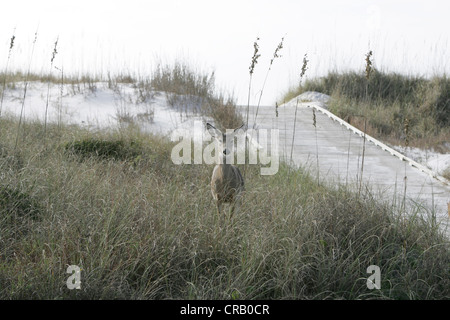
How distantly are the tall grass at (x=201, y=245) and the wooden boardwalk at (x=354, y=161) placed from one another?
811 millimetres

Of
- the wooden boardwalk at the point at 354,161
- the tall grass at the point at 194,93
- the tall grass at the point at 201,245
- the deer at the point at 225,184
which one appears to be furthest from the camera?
the tall grass at the point at 194,93

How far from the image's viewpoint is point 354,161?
323 inches

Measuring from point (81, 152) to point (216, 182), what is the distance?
10.1 feet

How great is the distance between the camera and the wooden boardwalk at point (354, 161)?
5.71m

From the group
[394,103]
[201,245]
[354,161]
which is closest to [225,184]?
[201,245]

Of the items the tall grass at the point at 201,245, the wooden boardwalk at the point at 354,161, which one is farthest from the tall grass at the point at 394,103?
the tall grass at the point at 201,245

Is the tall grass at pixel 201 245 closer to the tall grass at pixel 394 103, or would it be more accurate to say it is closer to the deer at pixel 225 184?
the deer at pixel 225 184

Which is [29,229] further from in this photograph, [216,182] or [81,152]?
[81,152]

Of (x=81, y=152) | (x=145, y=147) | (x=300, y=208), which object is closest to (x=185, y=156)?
(x=145, y=147)

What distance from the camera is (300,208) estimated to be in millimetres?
4180

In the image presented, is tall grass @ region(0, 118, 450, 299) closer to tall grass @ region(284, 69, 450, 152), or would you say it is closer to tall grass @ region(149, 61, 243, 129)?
tall grass @ region(149, 61, 243, 129)

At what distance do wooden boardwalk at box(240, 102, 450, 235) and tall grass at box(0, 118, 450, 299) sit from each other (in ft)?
2.66

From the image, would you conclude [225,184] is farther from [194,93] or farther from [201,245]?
[194,93]

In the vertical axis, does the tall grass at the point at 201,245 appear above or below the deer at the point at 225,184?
below
